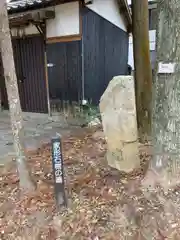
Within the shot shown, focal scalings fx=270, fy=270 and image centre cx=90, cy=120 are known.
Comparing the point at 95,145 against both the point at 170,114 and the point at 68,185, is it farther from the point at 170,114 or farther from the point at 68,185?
the point at 170,114

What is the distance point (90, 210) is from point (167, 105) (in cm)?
125

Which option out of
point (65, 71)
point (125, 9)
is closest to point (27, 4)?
point (65, 71)

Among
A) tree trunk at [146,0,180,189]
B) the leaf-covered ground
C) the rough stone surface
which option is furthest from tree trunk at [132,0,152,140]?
tree trunk at [146,0,180,189]

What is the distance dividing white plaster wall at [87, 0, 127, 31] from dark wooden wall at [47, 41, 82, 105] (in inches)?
40.7

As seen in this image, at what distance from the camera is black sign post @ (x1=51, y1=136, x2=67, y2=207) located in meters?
2.53

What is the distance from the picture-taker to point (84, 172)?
334 centimetres

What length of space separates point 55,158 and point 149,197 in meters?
0.99

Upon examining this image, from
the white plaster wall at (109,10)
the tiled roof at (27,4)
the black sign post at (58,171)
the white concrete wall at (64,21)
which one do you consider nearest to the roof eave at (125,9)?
the white plaster wall at (109,10)

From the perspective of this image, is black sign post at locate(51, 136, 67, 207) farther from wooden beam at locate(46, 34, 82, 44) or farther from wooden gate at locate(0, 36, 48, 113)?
wooden gate at locate(0, 36, 48, 113)

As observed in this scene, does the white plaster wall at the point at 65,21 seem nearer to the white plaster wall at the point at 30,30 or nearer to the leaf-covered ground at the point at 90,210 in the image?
the white plaster wall at the point at 30,30

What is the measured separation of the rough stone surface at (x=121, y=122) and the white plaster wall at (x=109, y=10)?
13.4 ft

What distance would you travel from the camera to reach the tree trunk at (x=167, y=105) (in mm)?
2445

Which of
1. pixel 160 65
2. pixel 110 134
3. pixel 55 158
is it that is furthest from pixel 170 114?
pixel 55 158

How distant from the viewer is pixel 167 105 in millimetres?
2564
